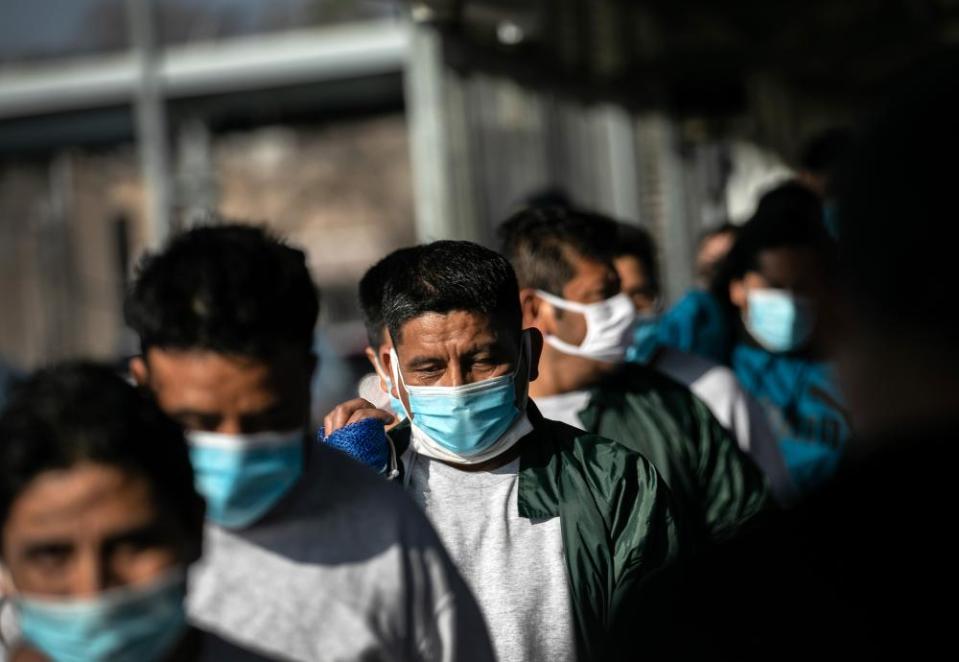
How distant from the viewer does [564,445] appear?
12.4ft

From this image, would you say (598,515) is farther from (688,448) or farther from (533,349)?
(688,448)

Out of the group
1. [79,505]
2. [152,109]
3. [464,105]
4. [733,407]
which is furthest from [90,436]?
[152,109]

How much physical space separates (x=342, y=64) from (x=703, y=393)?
76.0 feet

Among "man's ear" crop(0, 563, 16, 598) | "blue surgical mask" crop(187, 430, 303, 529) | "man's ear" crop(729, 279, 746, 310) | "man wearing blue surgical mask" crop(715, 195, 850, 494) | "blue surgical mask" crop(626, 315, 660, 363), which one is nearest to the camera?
"man's ear" crop(0, 563, 16, 598)

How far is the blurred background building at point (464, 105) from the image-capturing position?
40.3 feet

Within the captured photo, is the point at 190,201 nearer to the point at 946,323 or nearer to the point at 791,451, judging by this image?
the point at 791,451

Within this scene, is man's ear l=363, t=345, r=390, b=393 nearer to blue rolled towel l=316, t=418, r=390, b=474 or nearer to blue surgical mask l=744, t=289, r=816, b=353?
blue rolled towel l=316, t=418, r=390, b=474

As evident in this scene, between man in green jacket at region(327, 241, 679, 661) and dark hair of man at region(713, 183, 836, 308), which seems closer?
man in green jacket at region(327, 241, 679, 661)

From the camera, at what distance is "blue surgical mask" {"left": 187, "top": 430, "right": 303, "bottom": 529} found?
2.62m

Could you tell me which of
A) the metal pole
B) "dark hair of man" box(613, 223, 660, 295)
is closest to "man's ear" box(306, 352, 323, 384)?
"dark hair of man" box(613, 223, 660, 295)

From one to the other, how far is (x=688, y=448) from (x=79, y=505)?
257cm

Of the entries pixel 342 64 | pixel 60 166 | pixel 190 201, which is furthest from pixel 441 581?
pixel 60 166

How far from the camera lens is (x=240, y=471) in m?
2.62

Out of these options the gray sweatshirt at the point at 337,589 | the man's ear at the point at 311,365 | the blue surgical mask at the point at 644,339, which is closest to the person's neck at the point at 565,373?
the blue surgical mask at the point at 644,339
